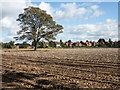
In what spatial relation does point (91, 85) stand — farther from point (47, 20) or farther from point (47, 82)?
point (47, 20)

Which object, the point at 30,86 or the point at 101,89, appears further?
the point at 30,86

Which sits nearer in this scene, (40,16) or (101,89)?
(101,89)

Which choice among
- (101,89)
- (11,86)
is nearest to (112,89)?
(101,89)

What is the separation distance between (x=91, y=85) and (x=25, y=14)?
94.9 ft

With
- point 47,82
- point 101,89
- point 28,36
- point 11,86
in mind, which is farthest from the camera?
point 28,36

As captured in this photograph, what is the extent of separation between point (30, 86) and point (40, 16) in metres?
27.3

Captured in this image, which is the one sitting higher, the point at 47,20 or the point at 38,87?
the point at 47,20

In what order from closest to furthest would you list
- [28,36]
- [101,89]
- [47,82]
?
[101,89] → [47,82] → [28,36]

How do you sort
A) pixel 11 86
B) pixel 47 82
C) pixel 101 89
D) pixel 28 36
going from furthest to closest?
pixel 28 36, pixel 47 82, pixel 11 86, pixel 101 89

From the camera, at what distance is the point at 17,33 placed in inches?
1161

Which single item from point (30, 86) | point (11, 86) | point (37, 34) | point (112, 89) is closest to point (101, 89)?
point (112, 89)

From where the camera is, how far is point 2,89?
12.5 ft

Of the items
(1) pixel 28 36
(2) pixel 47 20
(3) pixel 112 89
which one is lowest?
(3) pixel 112 89

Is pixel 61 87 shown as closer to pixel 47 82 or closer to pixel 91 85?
pixel 47 82
